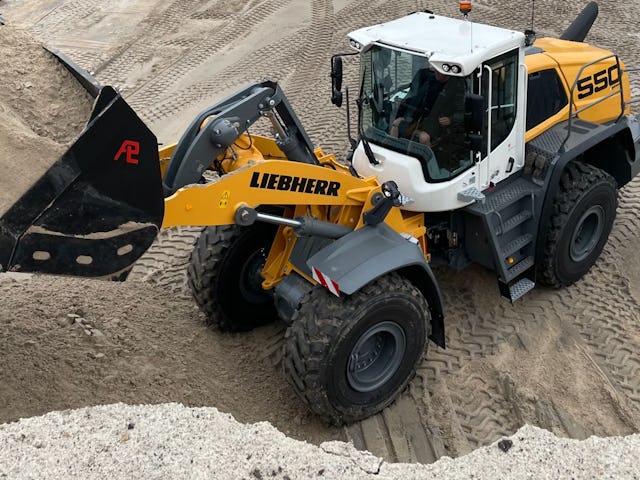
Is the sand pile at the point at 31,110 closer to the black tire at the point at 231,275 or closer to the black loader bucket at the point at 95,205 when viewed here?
the black loader bucket at the point at 95,205

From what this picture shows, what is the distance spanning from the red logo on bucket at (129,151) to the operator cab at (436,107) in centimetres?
181

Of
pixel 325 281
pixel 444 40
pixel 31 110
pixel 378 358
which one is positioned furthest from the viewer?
pixel 31 110

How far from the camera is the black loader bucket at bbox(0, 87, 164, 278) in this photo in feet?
9.85

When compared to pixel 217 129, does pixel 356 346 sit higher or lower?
lower

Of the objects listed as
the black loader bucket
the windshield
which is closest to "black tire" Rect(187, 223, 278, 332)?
the windshield

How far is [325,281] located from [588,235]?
271 cm

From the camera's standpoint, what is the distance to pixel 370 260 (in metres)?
4.03

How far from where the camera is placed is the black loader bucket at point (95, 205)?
3.00m

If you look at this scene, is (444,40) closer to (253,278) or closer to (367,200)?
(367,200)

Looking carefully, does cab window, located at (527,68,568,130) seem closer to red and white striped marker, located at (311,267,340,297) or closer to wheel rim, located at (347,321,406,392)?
wheel rim, located at (347,321,406,392)

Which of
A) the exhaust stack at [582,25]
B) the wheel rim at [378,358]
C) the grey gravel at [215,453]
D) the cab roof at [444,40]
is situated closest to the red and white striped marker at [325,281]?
the wheel rim at [378,358]

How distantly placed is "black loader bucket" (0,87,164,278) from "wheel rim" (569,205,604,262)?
3579 mm

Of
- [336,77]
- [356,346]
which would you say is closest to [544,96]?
[336,77]

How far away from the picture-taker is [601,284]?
5469 millimetres
